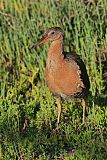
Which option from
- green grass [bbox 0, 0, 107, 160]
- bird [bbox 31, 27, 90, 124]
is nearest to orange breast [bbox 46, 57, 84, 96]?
bird [bbox 31, 27, 90, 124]

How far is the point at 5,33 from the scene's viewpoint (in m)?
8.70

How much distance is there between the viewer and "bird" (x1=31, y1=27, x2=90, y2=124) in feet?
21.4

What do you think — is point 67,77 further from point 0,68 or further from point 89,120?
point 0,68

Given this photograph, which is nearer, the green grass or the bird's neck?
the green grass

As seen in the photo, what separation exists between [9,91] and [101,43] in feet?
5.42

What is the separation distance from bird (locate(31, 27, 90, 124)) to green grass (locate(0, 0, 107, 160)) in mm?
330

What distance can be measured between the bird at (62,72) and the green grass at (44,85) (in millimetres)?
330

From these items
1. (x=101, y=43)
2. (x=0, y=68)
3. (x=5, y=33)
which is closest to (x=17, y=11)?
(x=5, y=33)

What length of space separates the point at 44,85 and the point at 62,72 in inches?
62.7

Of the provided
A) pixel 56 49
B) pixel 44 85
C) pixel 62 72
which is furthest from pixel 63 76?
pixel 44 85

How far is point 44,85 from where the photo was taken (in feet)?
26.4

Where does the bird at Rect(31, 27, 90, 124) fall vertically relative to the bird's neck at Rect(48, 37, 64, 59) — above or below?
below

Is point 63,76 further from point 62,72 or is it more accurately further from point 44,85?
point 44,85

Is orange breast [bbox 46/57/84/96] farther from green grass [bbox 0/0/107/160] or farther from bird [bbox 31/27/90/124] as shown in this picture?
green grass [bbox 0/0/107/160]
